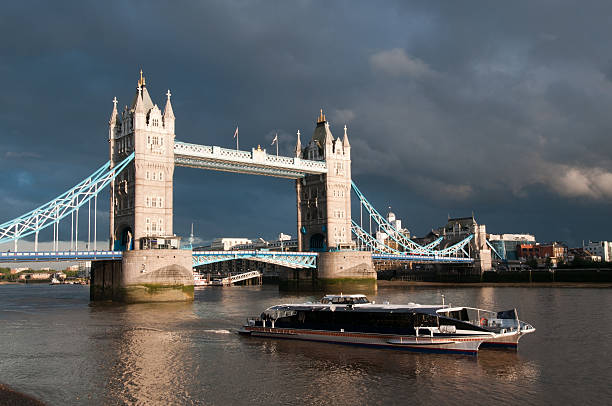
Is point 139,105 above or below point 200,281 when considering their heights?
above

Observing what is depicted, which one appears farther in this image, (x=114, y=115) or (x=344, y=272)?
(x=344, y=272)

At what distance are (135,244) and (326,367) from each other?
42.1 metres

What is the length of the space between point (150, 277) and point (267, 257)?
2242 centimetres

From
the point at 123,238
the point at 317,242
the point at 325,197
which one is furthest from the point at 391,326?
the point at 317,242

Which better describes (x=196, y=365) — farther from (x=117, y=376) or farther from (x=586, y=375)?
(x=586, y=375)

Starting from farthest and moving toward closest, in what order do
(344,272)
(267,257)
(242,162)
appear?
(344,272)
(267,257)
(242,162)

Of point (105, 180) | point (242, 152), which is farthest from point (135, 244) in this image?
point (242, 152)

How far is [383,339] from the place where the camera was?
32.0 metres

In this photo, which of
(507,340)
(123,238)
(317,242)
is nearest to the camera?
(507,340)

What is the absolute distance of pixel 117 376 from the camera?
25859 mm

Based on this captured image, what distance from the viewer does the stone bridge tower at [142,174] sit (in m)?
65.1

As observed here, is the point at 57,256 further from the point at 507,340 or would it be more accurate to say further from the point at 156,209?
the point at 507,340

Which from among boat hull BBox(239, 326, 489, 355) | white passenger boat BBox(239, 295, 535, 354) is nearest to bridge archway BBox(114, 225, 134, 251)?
white passenger boat BBox(239, 295, 535, 354)

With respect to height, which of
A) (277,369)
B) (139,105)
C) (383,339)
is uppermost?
(139,105)
